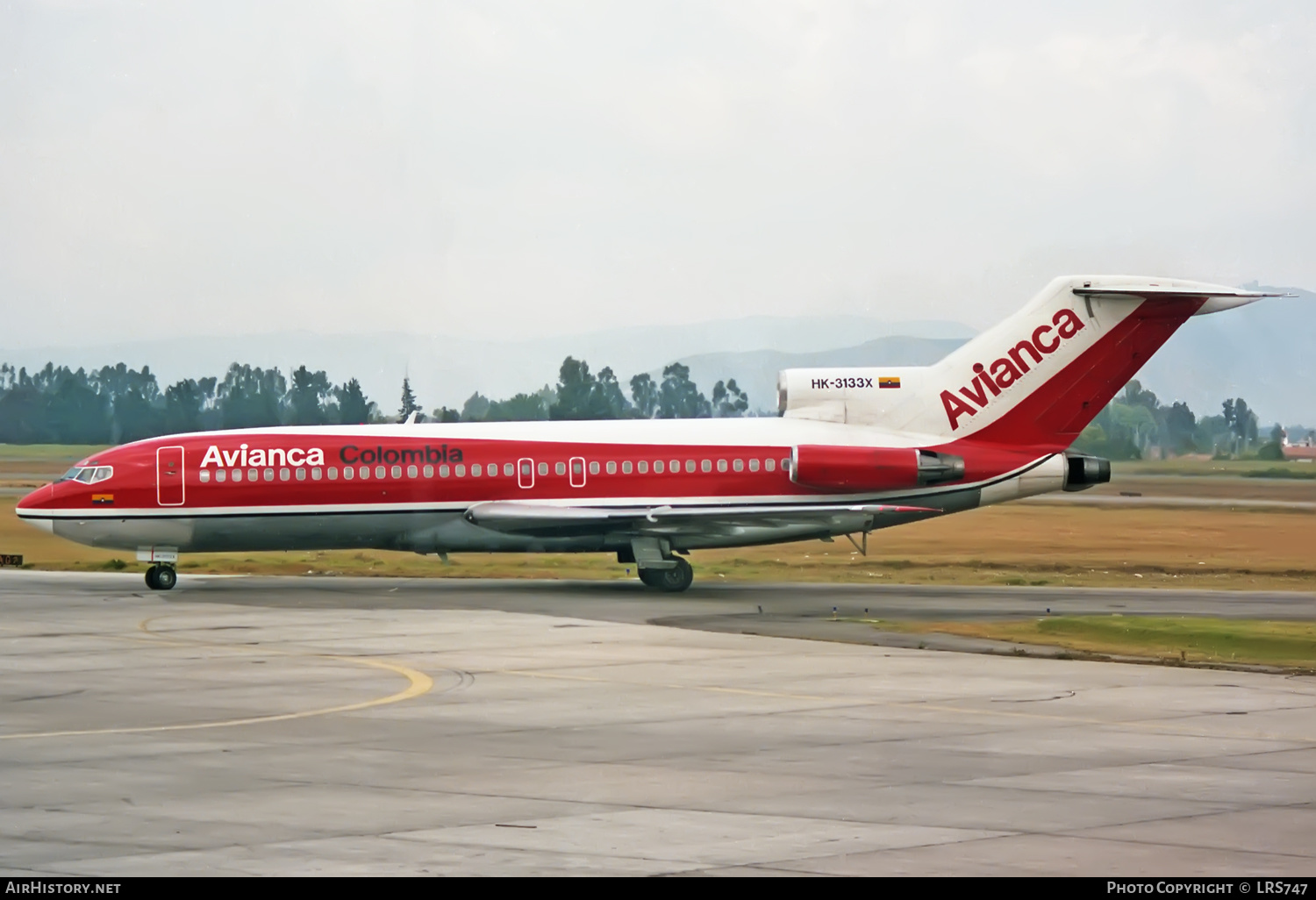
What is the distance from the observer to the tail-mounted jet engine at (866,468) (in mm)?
39062

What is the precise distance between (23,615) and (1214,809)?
24.6 meters

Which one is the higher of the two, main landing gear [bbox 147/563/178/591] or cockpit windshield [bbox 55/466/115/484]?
cockpit windshield [bbox 55/466/115/484]

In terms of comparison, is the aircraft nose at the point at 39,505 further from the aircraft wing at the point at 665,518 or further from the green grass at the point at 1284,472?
the green grass at the point at 1284,472

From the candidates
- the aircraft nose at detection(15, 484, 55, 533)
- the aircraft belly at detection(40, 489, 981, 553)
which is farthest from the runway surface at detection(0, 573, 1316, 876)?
the aircraft nose at detection(15, 484, 55, 533)

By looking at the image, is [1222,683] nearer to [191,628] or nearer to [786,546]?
[191,628]

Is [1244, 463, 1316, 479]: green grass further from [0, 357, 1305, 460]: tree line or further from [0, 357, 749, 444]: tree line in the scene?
[0, 357, 749, 444]: tree line

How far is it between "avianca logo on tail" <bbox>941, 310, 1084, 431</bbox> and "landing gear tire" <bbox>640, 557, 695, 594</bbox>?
729 centimetres

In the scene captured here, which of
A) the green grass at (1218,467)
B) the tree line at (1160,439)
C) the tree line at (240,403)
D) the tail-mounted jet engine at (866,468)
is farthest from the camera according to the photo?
the tree line at (240,403)

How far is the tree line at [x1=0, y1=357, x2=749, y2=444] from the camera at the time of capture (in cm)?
10469

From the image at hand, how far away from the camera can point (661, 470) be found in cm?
3934

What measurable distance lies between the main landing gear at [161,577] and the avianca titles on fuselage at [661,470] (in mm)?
45

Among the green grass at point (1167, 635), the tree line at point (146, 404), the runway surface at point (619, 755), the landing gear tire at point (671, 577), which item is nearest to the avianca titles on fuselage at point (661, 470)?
the landing gear tire at point (671, 577)

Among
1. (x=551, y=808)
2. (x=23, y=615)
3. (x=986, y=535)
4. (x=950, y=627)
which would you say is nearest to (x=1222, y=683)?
(x=950, y=627)

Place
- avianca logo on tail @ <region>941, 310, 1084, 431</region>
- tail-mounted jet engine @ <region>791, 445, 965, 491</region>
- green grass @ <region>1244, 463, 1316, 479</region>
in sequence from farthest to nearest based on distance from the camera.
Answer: green grass @ <region>1244, 463, 1316, 479</region> < avianca logo on tail @ <region>941, 310, 1084, 431</region> < tail-mounted jet engine @ <region>791, 445, 965, 491</region>
